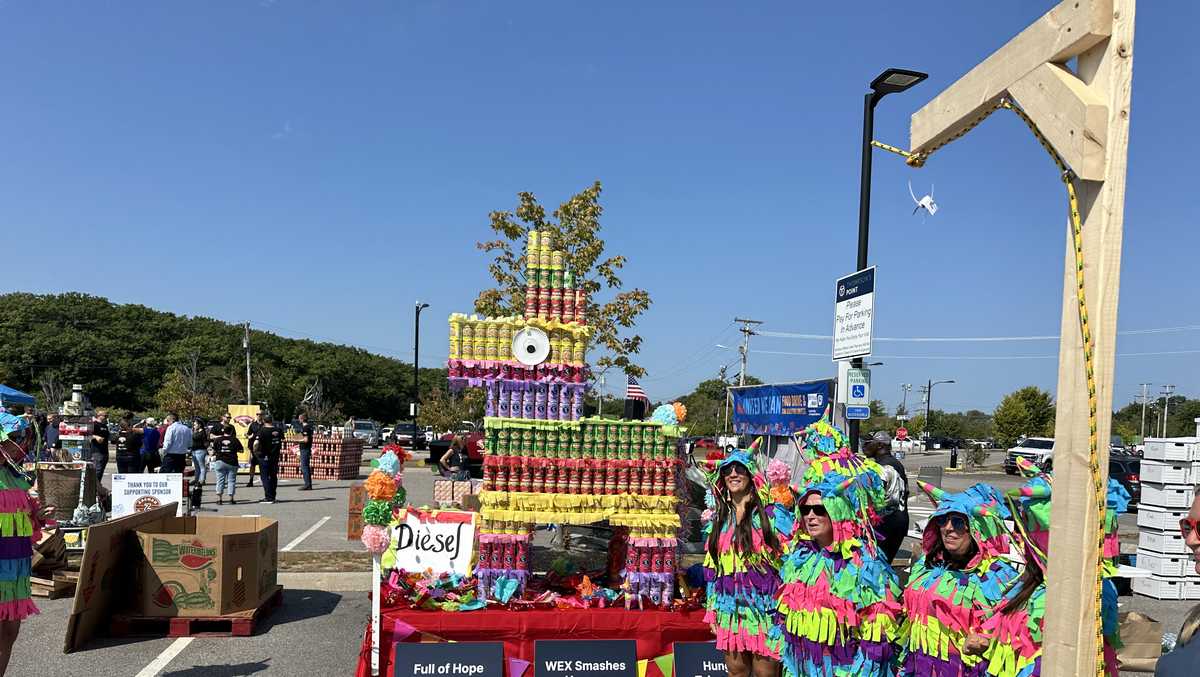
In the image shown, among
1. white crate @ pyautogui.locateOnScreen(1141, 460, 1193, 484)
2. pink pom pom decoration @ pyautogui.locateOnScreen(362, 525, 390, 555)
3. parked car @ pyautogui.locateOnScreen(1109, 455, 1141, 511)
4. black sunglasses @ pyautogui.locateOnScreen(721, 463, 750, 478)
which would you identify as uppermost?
black sunglasses @ pyautogui.locateOnScreen(721, 463, 750, 478)

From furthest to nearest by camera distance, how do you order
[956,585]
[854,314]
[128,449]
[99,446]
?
[99,446], [128,449], [854,314], [956,585]

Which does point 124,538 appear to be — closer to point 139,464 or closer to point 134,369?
point 139,464

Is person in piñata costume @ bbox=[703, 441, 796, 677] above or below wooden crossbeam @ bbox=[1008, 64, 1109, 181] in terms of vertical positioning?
below

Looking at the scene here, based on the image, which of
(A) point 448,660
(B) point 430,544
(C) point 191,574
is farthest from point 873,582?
(C) point 191,574

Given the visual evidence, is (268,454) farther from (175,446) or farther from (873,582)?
(873,582)

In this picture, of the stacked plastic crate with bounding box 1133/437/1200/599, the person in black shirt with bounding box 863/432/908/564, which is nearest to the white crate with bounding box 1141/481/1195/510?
the stacked plastic crate with bounding box 1133/437/1200/599

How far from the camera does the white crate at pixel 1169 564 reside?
34.3ft

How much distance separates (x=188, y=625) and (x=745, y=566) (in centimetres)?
514

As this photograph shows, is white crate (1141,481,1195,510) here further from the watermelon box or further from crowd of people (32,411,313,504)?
crowd of people (32,411,313,504)

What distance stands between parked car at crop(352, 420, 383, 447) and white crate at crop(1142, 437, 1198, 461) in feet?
136

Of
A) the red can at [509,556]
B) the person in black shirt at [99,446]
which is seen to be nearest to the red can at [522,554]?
the red can at [509,556]

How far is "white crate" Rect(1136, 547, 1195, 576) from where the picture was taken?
34.3 feet

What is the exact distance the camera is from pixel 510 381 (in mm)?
6723

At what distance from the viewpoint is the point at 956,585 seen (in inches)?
127
